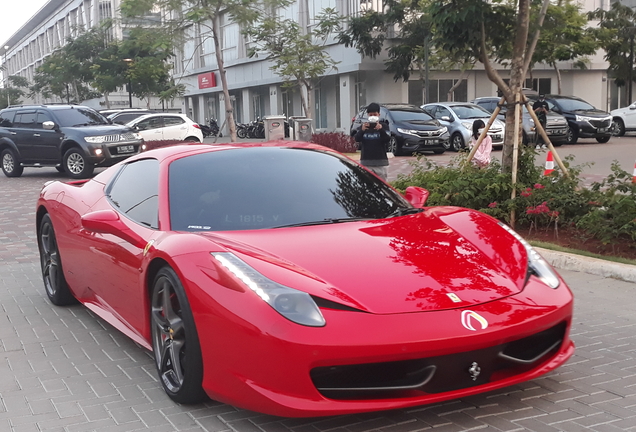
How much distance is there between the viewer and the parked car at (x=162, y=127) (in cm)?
2572

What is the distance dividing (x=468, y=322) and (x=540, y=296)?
580 millimetres

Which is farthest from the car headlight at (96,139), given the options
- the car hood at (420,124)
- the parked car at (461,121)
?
the parked car at (461,121)

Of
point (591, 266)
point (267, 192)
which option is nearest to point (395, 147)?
point (591, 266)

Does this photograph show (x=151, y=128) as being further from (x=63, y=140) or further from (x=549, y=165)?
(x=549, y=165)

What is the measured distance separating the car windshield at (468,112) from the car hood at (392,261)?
69.7 feet

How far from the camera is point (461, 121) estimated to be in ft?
81.4

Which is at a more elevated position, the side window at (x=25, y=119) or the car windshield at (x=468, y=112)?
the side window at (x=25, y=119)

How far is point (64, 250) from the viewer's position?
593 cm

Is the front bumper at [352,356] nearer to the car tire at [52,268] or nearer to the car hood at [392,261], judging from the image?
the car hood at [392,261]

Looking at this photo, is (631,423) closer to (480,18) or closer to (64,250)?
(64,250)

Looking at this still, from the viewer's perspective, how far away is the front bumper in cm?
327

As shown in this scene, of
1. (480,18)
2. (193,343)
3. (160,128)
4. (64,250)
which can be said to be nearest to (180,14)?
(160,128)

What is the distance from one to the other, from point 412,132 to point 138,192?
19236mm

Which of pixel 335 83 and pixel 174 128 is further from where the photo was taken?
pixel 335 83
